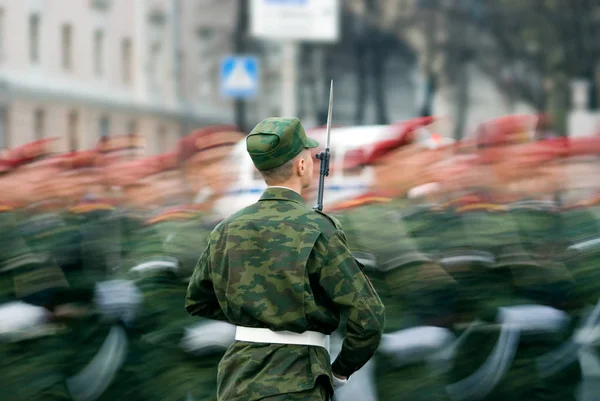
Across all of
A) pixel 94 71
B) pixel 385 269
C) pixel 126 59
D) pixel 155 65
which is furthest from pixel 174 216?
pixel 155 65

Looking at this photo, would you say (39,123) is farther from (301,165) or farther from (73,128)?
(301,165)

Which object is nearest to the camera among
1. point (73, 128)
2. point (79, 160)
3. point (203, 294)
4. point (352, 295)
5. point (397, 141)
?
point (352, 295)

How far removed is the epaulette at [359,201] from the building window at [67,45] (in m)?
34.7

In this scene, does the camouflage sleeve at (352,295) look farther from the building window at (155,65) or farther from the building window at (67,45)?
the building window at (155,65)

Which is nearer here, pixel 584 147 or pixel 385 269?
pixel 385 269

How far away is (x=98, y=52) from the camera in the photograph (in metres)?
41.5

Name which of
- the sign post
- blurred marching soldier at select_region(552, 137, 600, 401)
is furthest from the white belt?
the sign post

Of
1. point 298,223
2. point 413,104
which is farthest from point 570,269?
point 413,104

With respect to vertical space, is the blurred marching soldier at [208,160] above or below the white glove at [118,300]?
above

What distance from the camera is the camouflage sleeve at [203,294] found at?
12.5ft

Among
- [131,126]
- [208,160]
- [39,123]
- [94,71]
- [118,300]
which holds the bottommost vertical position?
[131,126]

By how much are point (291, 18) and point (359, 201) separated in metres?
15.9

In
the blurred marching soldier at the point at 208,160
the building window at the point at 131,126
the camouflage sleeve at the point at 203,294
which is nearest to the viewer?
the camouflage sleeve at the point at 203,294

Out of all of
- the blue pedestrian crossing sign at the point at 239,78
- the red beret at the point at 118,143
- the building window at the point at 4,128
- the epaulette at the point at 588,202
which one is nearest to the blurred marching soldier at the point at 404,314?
the epaulette at the point at 588,202
